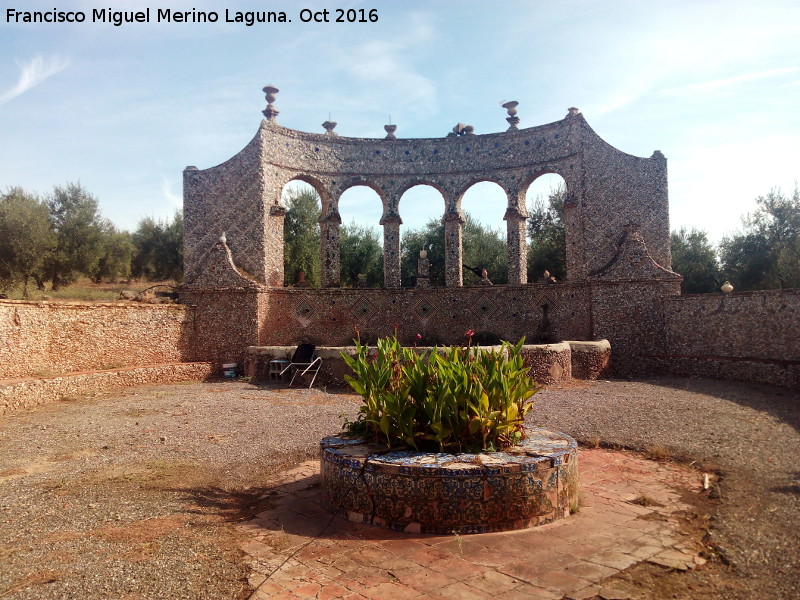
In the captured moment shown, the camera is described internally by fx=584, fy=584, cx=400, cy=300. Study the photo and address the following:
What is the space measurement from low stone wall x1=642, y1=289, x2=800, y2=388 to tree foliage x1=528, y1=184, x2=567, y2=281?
1039 cm

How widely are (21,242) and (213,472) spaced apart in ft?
62.7

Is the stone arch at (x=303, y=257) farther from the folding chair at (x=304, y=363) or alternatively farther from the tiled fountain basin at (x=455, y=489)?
the tiled fountain basin at (x=455, y=489)

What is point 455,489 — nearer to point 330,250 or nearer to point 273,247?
point 273,247

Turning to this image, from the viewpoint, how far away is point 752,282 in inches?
1029

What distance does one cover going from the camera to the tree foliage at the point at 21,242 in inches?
850

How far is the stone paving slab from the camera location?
3.87 m

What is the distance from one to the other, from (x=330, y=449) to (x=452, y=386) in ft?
4.43

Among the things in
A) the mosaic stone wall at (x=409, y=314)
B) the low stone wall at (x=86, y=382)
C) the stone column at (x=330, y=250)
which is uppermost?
the stone column at (x=330, y=250)

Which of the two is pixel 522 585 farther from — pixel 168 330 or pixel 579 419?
pixel 168 330

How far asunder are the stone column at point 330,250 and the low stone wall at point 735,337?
35.5 ft

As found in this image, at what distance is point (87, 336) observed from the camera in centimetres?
1546

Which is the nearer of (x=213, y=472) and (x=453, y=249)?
(x=213, y=472)

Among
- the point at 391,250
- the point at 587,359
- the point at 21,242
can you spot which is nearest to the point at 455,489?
the point at 587,359

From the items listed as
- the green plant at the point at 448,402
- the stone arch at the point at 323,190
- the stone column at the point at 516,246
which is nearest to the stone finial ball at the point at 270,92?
the stone arch at the point at 323,190
